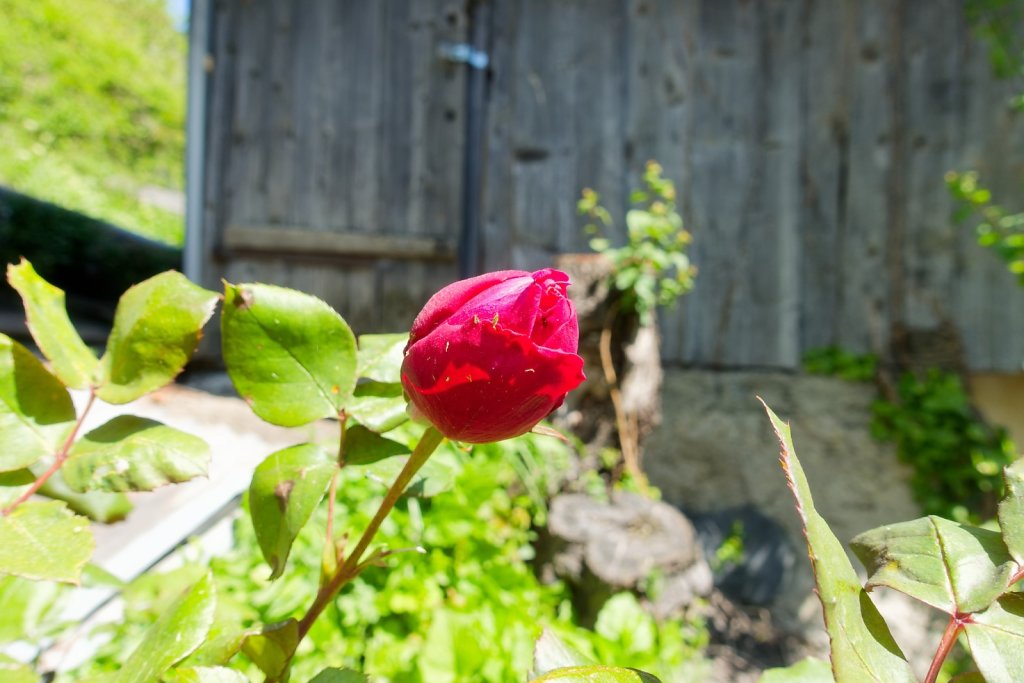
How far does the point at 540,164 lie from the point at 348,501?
7.69 ft

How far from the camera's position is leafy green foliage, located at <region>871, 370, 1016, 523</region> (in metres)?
2.76

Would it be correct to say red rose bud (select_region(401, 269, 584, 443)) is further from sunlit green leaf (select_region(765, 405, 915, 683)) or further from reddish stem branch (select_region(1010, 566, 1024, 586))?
reddish stem branch (select_region(1010, 566, 1024, 586))

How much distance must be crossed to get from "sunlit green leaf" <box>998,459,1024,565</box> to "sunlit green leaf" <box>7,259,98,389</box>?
0.54 meters

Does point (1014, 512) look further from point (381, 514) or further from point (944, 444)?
point (944, 444)

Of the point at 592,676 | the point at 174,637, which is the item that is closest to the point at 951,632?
the point at 592,676

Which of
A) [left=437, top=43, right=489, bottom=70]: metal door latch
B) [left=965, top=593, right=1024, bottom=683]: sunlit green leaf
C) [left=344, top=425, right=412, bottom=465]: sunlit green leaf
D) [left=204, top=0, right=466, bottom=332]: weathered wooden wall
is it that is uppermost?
[left=437, top=43, right=489, bottom=70]: metal door latch

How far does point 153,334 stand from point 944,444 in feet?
10.9

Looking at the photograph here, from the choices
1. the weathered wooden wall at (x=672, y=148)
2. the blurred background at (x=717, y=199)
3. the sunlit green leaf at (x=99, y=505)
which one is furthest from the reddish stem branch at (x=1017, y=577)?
the weathered wooden wall at (x=672, y=148)

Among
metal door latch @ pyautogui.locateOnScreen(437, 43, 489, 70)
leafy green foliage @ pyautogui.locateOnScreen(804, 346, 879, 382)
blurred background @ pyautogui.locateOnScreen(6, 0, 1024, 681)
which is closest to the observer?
blurred background @ pyautogui.locateOnScreen(6, 0, 1024, 681)

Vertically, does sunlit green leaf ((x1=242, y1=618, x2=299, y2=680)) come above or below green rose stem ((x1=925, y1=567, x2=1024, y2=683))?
below

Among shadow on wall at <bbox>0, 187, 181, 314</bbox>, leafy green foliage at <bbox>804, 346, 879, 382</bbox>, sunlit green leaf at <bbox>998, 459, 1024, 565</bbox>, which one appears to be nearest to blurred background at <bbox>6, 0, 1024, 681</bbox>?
leafy green foliage at <bbox>804, 346, 879, 382</bbox>

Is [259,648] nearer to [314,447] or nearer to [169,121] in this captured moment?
[314,447]

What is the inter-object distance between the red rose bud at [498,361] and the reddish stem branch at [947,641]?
208 mm

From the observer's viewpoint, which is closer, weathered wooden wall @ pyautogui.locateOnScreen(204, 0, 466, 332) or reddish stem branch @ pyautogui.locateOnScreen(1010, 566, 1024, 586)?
reddish stem branch @ pyautogui.locateOnScreen(1010, 566, 1024, 586)
